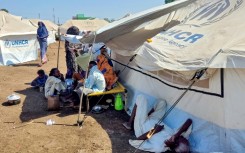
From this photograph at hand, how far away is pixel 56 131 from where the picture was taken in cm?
594

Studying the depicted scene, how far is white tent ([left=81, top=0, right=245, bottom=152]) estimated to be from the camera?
416 centimetres

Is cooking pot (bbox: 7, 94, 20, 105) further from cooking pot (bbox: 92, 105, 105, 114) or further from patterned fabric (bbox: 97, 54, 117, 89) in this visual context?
patterned fabric (bbox: 97, 54, 117, 89)

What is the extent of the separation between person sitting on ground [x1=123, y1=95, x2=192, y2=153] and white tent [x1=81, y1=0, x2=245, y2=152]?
18cm

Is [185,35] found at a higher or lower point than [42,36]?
higher

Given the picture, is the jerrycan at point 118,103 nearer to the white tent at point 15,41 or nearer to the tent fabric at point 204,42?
the tent fabric at point 204,42

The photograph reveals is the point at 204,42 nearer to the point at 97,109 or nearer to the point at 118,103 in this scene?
the point at 118,103

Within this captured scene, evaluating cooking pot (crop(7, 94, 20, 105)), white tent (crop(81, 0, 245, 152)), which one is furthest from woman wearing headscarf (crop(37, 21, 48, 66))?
white tent (crop(81, 0, 245, 152))

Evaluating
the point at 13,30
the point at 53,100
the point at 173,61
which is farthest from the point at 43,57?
the point at 173,61

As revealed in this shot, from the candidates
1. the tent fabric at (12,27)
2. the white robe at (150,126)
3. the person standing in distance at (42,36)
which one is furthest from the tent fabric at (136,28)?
the tent fabric at (12,27)

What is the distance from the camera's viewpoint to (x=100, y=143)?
5.36 metres

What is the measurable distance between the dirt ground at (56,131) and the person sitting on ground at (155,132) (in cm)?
24

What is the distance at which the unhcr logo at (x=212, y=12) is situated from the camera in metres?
5.43

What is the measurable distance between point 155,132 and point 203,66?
1.57 metres

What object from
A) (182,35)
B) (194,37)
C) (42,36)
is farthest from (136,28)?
(42,36)
